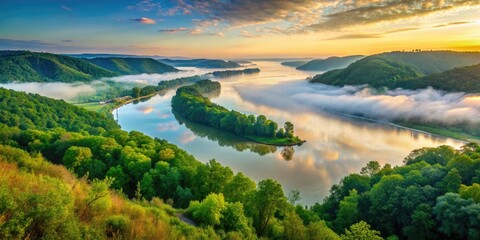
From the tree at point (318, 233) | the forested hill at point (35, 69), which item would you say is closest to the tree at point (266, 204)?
the tree at point (318, 233)

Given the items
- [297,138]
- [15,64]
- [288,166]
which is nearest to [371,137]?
[297,138]

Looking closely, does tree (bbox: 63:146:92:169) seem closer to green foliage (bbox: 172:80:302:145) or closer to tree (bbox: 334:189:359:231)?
tree (bbox: 334:189:359:231)

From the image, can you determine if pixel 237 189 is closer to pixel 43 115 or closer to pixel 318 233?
pixel 318 233

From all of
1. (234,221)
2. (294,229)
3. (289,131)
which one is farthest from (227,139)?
(234,221)

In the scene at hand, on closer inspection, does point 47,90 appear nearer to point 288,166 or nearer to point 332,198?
point 288,166

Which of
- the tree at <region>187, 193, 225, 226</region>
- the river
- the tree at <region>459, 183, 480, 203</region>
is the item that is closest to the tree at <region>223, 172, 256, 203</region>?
the tree at <region>187, 193, 225, 226</region>

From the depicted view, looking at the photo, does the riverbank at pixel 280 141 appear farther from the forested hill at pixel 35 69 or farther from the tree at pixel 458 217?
the forested hill at pixel 35 69
